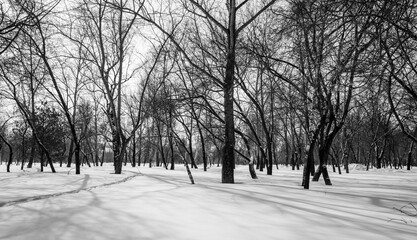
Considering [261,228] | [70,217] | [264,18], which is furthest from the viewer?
[264,18]

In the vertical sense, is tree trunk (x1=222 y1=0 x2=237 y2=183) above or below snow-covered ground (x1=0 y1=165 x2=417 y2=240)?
above

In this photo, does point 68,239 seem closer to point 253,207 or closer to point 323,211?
point 253,207

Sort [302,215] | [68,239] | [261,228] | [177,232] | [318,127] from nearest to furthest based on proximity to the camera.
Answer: [68,239] < [177,232] < [261,228] < [302,215] < [318,127]

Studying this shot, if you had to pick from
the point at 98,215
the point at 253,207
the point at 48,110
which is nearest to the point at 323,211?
the point at 253,207

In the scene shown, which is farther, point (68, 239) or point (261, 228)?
point (261, 228)

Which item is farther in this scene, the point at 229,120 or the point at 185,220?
the point at 229,120

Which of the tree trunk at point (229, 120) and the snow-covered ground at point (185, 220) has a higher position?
the tree trunk at point (229, 120)

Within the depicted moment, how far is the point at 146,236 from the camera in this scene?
2809mm

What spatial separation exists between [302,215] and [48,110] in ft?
116

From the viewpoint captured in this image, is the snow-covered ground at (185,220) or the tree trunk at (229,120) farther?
the tree trunk at (229,120)

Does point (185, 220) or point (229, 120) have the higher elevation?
point (229, 120)

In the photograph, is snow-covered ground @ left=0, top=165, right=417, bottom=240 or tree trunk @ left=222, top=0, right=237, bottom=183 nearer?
snow-covered ground @ left=0, top=165, right=417, bottom=240

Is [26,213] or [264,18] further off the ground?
[264,18]

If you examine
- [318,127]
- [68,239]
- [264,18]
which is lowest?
[68,239]
